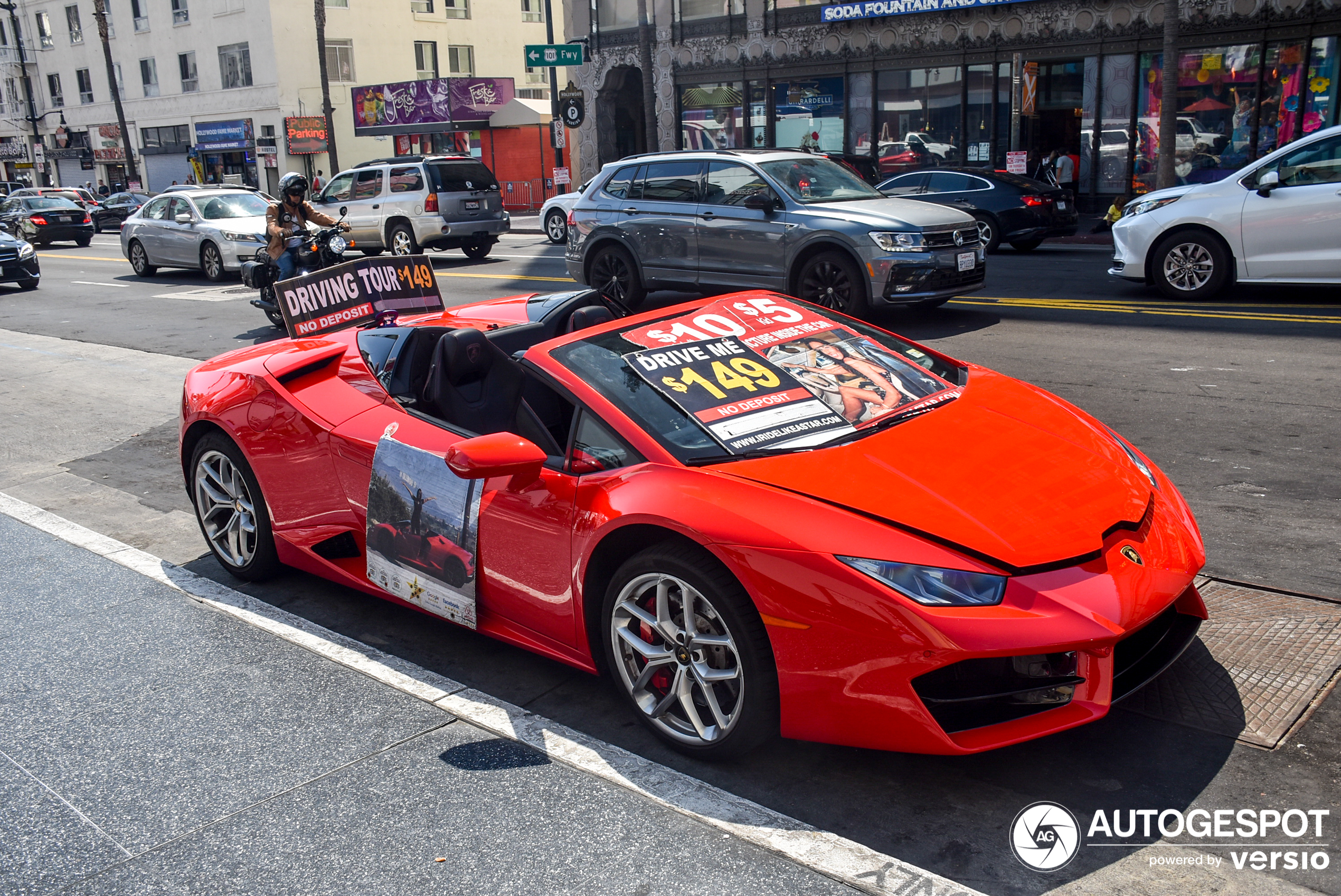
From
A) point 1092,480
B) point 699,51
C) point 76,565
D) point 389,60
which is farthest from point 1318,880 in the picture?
point 389,60

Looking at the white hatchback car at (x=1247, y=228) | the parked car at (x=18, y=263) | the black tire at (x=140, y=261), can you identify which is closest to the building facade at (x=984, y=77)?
the white hatchback car at (x=1247, y=228)

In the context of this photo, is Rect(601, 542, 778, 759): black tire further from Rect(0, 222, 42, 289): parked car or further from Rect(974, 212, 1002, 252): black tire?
Rect(0, 222, 42, 289): parked car

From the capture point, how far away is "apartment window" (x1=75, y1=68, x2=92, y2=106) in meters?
59.2

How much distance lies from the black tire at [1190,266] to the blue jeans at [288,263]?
9313 millimetres

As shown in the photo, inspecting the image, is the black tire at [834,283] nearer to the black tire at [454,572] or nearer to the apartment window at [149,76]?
the black tire at [454,572]

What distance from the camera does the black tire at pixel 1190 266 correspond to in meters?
11.2

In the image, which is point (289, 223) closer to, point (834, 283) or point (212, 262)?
point (834, 283)

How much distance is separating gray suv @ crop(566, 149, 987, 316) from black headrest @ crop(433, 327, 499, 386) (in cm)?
672

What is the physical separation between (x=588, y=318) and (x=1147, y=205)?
28.9ft

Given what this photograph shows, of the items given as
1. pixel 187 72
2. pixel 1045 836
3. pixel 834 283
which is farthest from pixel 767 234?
pixel 187 72

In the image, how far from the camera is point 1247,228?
1080cm

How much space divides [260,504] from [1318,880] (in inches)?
164

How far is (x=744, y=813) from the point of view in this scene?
3.09 m

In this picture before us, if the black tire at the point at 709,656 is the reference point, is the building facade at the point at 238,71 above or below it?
above
